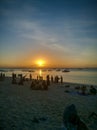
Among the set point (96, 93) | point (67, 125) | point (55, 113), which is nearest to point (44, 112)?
point (55, 113)

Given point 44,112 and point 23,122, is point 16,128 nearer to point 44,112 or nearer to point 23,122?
point 23,122

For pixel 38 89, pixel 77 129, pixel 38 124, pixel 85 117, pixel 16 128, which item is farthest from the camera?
pixel 38 89

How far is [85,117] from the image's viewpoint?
9.27m

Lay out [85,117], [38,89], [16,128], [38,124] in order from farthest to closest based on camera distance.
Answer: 1. [38,89]
2. [85,117]
3. [38,124]
4. [16,128]

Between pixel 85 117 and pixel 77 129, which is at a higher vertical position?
pixel 77 129

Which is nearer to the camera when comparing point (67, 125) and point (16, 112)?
point (67, 125)

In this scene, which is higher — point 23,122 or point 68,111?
point 68,111

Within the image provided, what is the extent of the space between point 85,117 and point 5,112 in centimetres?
454

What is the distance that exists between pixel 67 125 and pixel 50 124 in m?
2.41

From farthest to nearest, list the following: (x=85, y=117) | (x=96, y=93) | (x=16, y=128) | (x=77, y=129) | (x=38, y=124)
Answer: (x=96, y=93)
(x=85, y=117)
(x=38, y=124)
(x=16, y=128)
(x=77, y=129)

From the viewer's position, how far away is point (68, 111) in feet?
18.9

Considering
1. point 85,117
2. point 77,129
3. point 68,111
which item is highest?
point 68,111

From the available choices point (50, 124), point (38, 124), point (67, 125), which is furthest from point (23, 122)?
point (67, 125)

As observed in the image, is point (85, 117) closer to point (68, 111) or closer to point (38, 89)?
point (68, 111)
